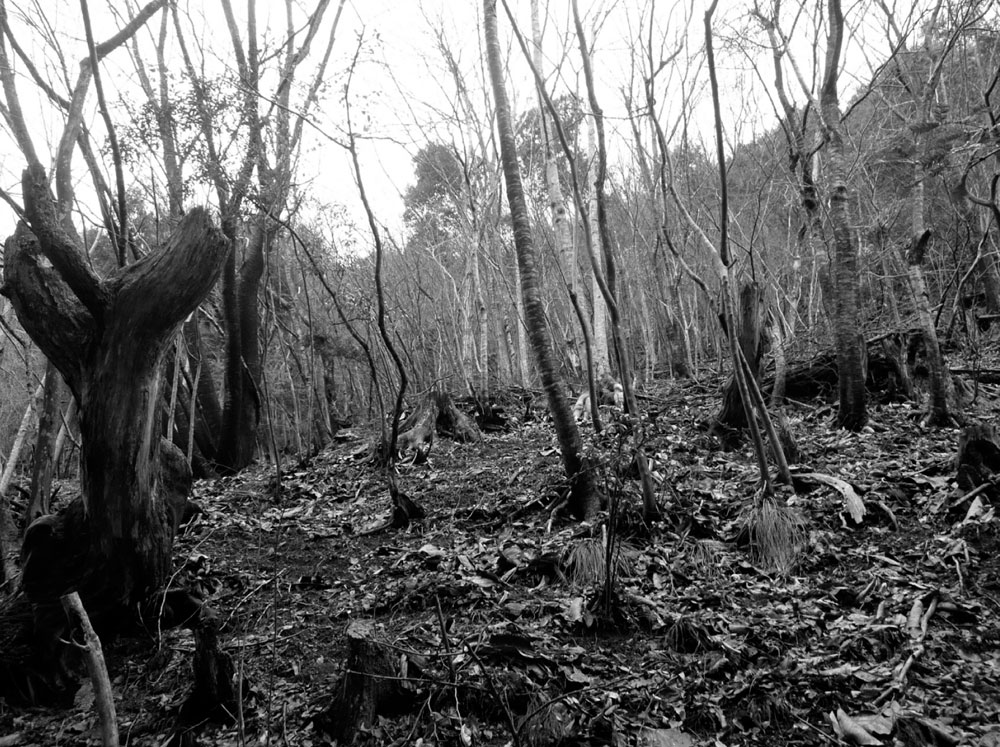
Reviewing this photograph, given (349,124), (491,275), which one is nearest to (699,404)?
(349,124)

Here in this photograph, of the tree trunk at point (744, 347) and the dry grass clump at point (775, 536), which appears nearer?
the dry grass clump at point (775, 536)

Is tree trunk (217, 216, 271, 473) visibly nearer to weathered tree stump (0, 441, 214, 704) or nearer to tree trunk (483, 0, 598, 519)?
tree trunk (483, 0, 598, 519)

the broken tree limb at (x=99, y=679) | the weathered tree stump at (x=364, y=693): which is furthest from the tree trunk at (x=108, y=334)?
the broken tree limb at (x=99, y=679)

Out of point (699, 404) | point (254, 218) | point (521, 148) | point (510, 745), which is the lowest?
point (510, 745)

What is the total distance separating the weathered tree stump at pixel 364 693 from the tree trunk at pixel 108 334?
198 centimetres

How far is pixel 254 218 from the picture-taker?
33.2 feet

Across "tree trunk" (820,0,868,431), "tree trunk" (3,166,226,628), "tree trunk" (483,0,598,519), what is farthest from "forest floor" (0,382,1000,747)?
"tree trunk" (3,166,226,628)

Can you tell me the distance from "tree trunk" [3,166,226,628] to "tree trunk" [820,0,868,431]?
6.31 m

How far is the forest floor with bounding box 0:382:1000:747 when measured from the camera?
3.15 meters

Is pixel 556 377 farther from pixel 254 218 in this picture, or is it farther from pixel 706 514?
pixel 254 218

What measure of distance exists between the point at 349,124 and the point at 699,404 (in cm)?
665

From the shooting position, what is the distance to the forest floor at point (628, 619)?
3.15m

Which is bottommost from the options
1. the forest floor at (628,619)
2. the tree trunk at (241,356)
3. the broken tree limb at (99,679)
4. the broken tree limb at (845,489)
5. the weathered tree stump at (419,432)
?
the forest floor at (628,619)

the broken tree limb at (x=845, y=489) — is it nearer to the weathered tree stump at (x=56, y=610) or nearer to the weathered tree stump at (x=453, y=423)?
the weathered tree stump at (x=56, y=610)
